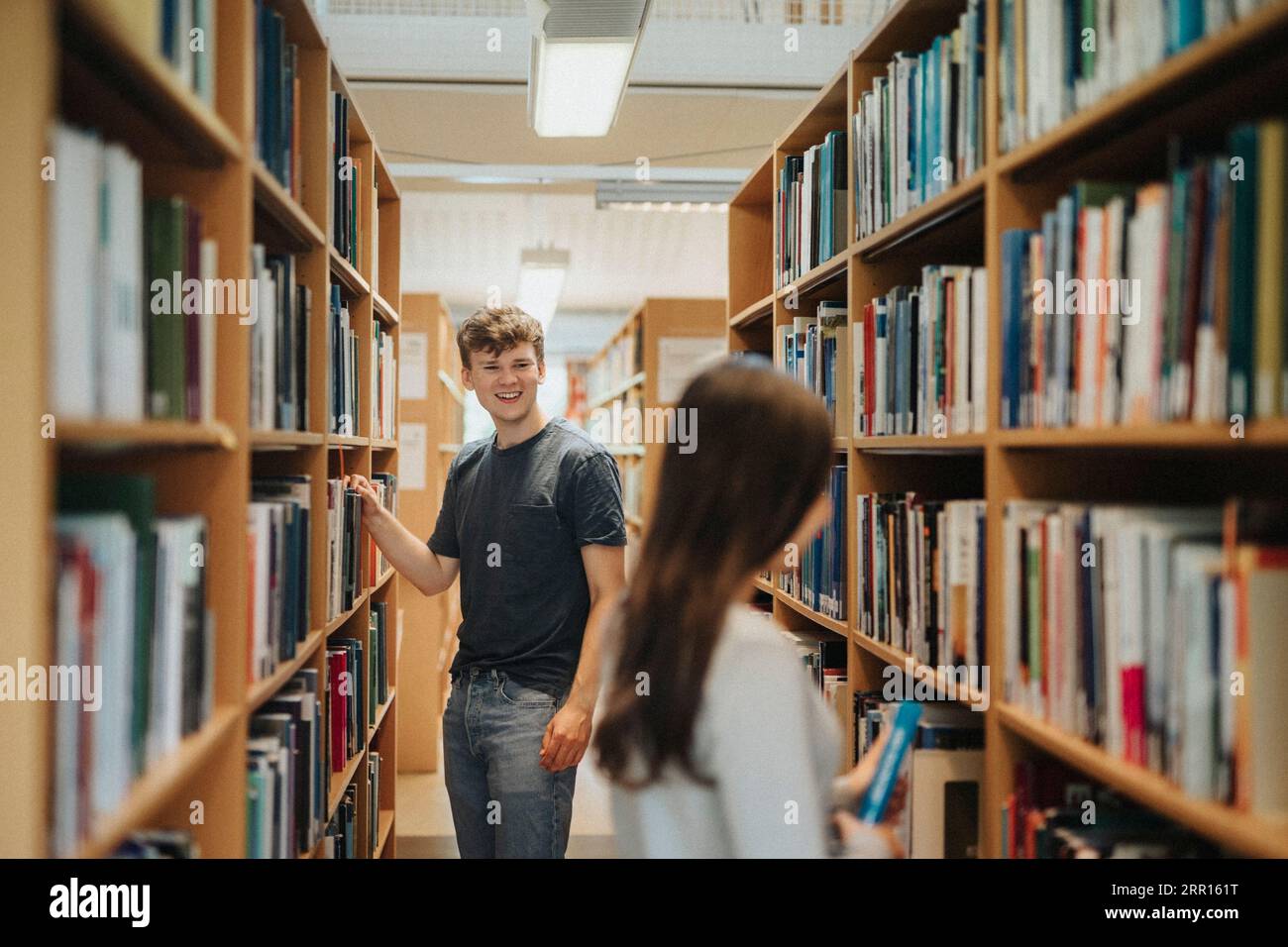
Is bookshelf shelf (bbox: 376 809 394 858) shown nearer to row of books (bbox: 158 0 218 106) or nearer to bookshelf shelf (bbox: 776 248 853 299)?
bookshelf shelf (bbox: 776 248 853 299)

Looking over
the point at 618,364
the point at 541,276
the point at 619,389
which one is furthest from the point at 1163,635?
the point at 618,364

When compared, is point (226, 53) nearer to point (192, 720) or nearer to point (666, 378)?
point (192, 720)

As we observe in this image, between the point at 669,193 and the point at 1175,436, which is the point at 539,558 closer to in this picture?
the point at 1175,436

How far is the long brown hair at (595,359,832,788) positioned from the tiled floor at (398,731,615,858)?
2.14m

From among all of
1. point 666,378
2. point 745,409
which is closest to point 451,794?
point 745,409

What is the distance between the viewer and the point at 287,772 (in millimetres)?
1452

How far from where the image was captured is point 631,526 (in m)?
5.68

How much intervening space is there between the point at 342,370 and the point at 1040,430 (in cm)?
146

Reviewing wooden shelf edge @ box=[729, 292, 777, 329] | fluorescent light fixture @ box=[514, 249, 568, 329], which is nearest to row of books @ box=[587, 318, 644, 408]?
fluorescent light fixture @ box=[514, 249, 568, 329]

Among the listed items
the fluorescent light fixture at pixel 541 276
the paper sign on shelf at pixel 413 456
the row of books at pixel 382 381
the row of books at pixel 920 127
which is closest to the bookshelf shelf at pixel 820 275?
the row of books at pixel 920 127

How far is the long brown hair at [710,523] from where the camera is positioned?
104 centimetres

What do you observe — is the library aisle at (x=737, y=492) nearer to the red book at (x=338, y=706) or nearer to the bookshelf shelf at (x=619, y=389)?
the red book at (x=338, y=706)

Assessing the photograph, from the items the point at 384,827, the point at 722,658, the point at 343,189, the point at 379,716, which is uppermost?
the point at 343,189
